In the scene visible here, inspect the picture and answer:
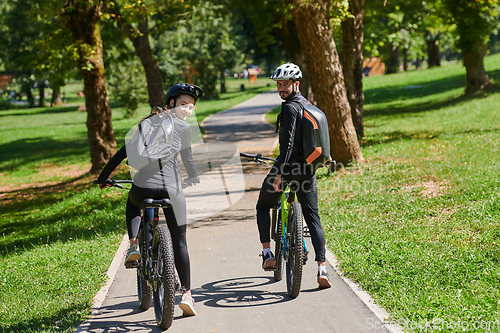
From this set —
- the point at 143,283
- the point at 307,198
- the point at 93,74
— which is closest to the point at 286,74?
the point at 307,198

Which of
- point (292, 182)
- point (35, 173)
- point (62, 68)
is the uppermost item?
point (62, 68)

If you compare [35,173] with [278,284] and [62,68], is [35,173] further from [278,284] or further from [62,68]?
[278,284]

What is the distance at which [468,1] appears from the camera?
69.5 feet

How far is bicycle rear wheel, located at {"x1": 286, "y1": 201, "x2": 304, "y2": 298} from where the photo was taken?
188 inches

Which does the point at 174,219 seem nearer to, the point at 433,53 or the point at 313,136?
the point at 313,136

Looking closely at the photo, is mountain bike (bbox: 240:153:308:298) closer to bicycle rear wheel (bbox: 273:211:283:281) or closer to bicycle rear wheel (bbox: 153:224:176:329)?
bicycle rear wheel (bbox: 273:211:283:281)

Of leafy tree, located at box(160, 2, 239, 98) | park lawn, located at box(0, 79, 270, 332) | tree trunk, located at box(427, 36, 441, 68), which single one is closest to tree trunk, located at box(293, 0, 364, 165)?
park lawn, located at box(0, 79, 270, 332)

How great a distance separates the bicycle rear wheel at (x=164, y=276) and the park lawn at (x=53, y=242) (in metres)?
0.86

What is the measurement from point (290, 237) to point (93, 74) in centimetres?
1058

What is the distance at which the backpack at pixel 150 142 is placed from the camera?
14.1 ft

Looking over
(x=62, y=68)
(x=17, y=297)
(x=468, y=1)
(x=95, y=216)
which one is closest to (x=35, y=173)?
(x=62, y=68)

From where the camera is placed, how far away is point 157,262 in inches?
171

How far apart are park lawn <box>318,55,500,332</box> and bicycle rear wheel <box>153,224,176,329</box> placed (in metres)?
1.88

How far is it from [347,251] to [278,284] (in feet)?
3.60
